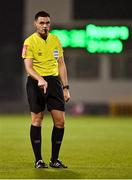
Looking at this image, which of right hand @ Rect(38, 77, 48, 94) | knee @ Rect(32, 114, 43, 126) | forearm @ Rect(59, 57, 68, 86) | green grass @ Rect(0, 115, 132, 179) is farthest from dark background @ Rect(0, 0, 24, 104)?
right hand @ Rect(38, 77, 48, 94)

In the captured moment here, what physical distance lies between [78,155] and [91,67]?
24750 millimetres

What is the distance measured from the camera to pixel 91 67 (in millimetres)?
37156

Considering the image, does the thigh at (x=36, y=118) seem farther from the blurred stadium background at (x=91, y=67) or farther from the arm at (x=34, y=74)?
the blurred stadium background at (x=91, y=67)

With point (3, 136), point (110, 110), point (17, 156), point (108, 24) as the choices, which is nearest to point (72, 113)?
point (110, 110)

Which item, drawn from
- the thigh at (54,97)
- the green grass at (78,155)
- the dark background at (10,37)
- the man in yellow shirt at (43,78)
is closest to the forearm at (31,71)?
the man in yellow shirt at (43,78)

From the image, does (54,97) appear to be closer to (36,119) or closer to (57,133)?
(36,119)

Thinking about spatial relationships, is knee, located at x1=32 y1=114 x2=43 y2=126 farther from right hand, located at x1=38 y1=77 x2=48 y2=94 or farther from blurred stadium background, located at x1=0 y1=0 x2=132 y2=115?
blurred stadium background, located at x1=0 y1=0 x2=132 y2=115

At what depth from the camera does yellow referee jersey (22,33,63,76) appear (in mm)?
10125

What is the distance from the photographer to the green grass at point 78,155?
379 inches

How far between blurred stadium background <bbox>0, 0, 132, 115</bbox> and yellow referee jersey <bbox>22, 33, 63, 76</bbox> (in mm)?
21493

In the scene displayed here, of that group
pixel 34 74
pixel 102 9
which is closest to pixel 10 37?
pixel 102 9

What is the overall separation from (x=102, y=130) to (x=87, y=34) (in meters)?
11.8

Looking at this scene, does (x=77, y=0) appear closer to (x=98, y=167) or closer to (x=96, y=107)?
(x=96, y=107)

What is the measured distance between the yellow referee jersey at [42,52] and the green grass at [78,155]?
130cm
